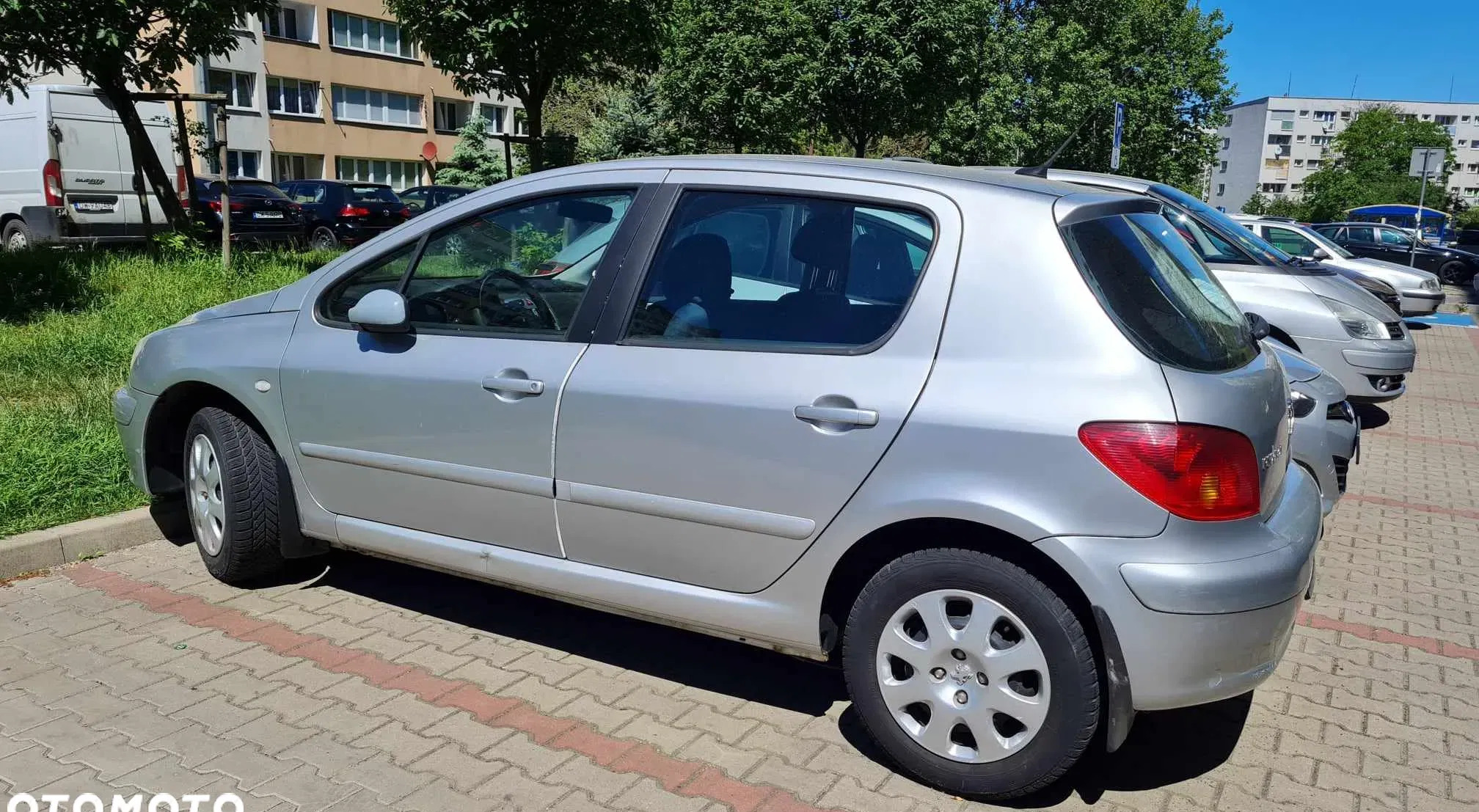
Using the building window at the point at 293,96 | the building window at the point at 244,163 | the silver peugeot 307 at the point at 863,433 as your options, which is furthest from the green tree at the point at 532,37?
the building window at the point at 293,96

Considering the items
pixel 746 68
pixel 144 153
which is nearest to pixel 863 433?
pixel 144 153

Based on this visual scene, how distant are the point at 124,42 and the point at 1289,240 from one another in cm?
1512

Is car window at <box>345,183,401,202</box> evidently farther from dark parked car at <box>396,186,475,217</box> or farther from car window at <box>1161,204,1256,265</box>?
car window at <box>1161,204,1256,265</box>

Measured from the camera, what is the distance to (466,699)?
378cm

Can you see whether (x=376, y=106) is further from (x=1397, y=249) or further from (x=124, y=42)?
(x=124, y=42)

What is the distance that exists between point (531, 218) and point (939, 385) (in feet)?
5.58

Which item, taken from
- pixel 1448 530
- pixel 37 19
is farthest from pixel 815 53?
pixel 1448 530

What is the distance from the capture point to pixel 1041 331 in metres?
3.02

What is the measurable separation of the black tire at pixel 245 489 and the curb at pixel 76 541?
0.98 metres

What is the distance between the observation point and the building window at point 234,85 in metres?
41.0

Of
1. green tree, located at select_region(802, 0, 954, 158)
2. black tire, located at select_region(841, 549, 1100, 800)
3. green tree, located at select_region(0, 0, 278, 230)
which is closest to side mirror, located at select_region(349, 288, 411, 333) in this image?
black tire, located at select_region(841, 549, 1100, 800)

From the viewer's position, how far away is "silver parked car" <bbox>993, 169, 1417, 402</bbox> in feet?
28.0

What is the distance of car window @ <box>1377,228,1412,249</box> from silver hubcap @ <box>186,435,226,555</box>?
26231 millimetres

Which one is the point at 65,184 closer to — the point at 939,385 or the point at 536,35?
the point at 536,35
